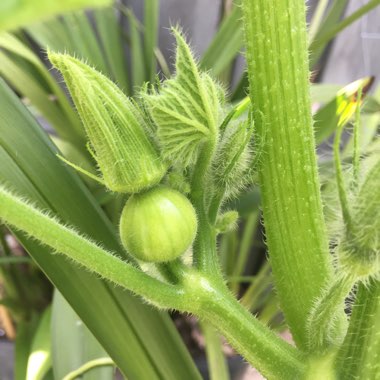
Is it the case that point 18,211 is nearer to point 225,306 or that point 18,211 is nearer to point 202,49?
point 225,306

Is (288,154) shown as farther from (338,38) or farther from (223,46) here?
(338,38)

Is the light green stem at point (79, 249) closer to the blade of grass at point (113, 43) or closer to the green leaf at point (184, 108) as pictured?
the green leaf at point (184, 108)

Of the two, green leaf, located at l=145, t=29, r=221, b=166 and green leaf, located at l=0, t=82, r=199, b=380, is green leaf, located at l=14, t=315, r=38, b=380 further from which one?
green leaf, located at l=145, t=29, r=221, b=166

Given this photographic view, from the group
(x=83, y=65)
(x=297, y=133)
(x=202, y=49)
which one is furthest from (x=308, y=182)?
(x=202, y=49)

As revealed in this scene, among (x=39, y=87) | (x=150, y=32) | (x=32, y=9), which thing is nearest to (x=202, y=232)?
(x=32, y=9)

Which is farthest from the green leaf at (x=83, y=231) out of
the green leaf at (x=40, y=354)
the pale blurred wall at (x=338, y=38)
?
the pale blurred wall at (x=338, y=38)

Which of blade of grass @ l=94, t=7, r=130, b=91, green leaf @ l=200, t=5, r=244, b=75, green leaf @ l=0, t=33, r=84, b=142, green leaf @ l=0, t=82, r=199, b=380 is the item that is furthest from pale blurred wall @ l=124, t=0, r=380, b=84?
green leaf @ l=0, t=82, r=199, b=380
